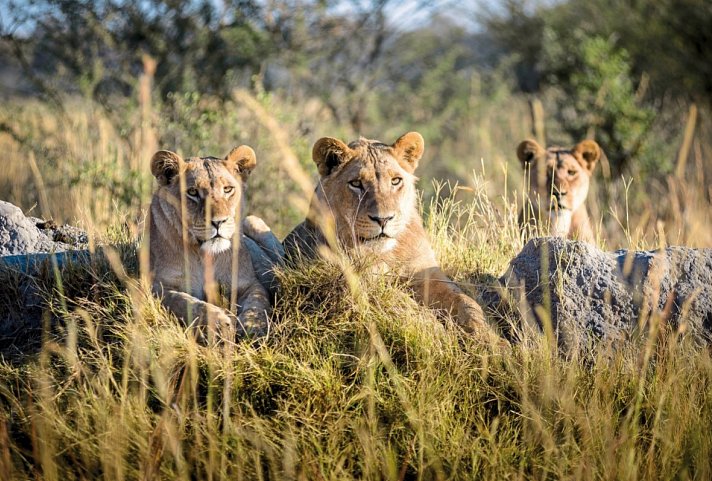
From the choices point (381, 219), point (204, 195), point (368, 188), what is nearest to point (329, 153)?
point (368, 188)

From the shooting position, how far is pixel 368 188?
14.9ft

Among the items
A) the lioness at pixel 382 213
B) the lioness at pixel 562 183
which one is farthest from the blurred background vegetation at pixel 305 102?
the lioness at pixel 382 213

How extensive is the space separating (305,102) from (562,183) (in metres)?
7.06

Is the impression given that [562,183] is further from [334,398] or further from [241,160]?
[334,398]

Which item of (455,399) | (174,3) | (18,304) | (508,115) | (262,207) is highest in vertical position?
(174,3)

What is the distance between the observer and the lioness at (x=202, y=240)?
4320mm

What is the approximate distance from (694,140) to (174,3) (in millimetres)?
7144

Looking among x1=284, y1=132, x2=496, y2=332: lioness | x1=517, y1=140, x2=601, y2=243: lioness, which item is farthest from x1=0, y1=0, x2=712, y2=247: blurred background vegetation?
x1=284, y1=132, x2=496, y2=332: lioness

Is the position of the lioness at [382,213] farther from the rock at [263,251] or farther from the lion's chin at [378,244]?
the rock at [263,251]

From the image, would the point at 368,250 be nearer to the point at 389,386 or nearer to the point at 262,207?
the point at 389,386

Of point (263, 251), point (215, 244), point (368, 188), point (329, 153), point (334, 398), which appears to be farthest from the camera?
point (263, 251)

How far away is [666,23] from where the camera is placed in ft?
48.4

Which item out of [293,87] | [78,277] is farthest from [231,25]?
[78,277]

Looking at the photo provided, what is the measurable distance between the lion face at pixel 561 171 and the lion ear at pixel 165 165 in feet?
8.84
